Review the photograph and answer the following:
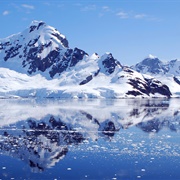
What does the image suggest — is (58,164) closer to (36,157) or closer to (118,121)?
(36,157)

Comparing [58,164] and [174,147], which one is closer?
[58,164]

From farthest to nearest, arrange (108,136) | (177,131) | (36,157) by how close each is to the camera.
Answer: (177,131), (108,136), (36,157)

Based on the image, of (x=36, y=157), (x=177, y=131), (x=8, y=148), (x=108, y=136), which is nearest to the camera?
(x=36, y=157)

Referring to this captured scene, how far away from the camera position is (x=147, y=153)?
1555 inches

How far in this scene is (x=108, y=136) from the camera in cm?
5125

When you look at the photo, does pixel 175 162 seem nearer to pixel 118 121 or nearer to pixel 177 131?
pixel 177 131

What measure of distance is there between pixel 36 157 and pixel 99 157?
6389mm

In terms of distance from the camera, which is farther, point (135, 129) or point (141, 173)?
point (135, 129)

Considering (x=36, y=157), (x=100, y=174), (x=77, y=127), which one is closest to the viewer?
(x=100, y=174)

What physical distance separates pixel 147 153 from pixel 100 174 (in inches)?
380

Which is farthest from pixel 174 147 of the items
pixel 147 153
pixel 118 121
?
pixel 118 121

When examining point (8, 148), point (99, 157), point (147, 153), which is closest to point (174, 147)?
point (147, 153)

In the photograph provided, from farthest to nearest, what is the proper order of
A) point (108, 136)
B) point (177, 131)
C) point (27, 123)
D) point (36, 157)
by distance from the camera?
point (27, 123)
point (177, 131)
point (108, 136)
point (36, 157)

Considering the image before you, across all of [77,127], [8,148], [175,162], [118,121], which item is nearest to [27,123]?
[77,127]
